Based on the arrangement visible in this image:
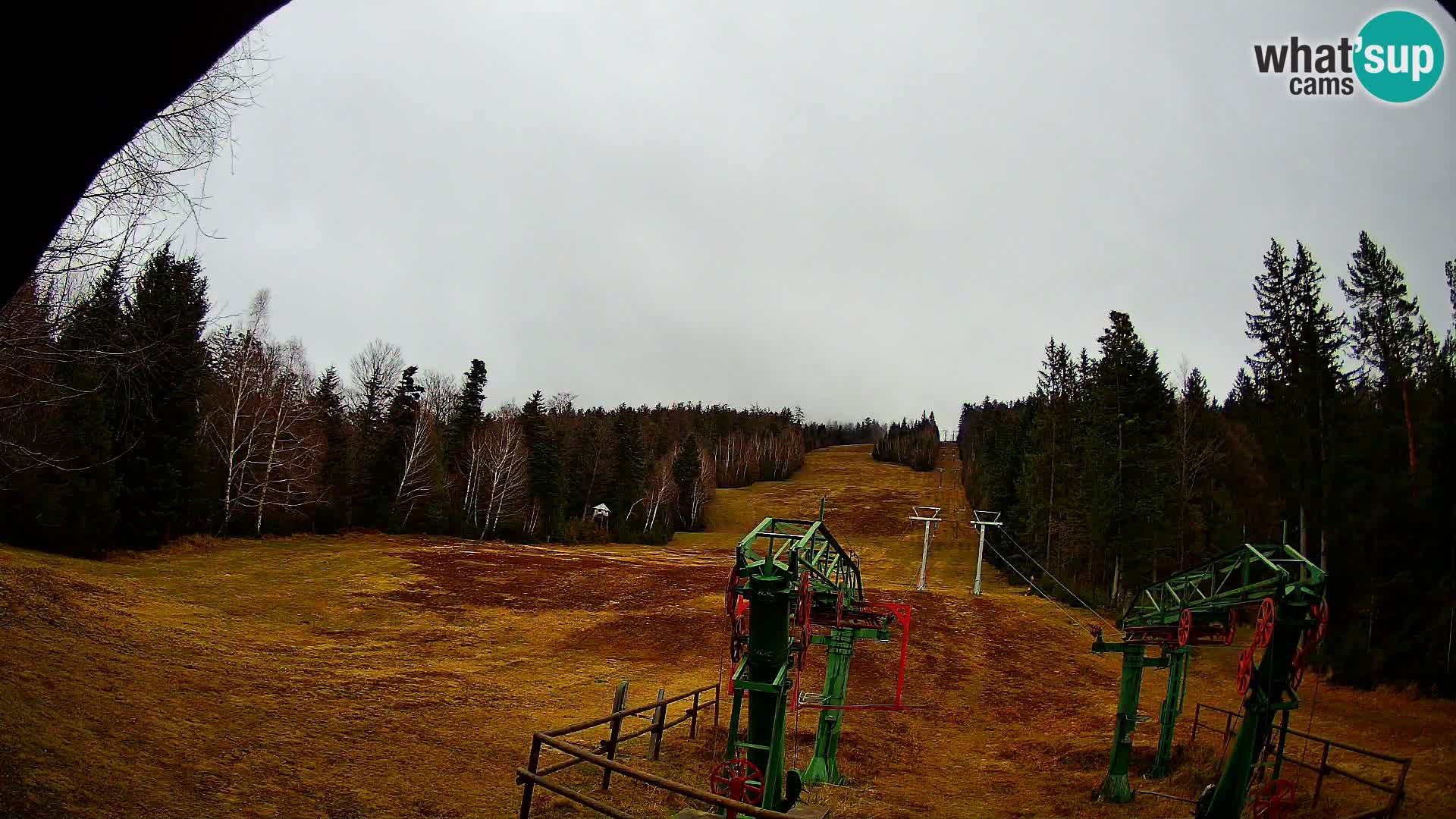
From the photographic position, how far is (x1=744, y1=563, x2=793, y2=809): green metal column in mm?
11211

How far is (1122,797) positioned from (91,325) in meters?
19.5

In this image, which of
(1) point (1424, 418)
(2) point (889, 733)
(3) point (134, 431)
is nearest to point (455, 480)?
(3) point (134, 431)

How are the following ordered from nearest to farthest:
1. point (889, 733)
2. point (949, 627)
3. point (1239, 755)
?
point (1239, 755) < point (889, 733) < point (949, 627)

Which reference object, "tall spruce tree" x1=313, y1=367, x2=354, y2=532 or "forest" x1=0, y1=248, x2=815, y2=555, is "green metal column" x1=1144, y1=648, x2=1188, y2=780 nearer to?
"forest" x1=0, y1=248, x2=815, y2=555

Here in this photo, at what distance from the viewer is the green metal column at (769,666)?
11.2 metres

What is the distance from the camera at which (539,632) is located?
95.2 feet

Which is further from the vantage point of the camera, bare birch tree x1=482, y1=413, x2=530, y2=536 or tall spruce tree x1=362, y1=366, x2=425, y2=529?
bare birch tree x1=482, y1=413, x2=530, y2=536

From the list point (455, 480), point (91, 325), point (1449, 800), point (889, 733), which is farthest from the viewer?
point (455, 480)

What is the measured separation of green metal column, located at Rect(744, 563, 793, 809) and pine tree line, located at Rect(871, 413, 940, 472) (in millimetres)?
125102

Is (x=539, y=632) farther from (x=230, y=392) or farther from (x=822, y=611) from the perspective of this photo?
(x=230, y=392)

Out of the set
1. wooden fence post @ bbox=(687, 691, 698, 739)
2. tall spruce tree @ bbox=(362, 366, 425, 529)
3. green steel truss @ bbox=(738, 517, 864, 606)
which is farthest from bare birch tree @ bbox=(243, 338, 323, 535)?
green steel truss @ bbox=(738, 517, 864, 606)

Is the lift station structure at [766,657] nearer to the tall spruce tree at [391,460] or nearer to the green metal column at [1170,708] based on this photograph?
the green metal column at [1170,708]

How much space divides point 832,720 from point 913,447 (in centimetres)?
13801

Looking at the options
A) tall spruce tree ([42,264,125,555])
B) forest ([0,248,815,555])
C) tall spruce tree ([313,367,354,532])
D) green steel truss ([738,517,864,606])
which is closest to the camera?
forest ([0,248,815,555])
